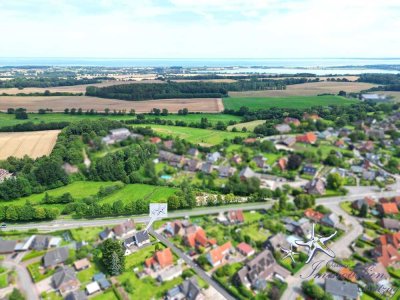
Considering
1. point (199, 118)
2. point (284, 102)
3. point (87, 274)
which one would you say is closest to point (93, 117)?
point (199, 118)

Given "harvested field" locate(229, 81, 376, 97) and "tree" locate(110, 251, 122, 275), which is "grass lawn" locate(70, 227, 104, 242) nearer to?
"tree" locate(110, 251, 122, 275)

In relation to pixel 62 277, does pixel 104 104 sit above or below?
above

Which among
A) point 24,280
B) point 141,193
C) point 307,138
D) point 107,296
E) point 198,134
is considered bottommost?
point 24,280

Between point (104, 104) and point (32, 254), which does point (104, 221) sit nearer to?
point (32, 254)

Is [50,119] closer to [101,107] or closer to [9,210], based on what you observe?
[101,107]

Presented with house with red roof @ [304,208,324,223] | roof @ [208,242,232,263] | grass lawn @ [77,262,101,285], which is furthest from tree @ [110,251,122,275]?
house with red roof @ [304,208,324,223]

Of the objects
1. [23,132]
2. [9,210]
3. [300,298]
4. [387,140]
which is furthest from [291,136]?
[23,132]

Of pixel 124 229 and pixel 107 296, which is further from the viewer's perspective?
pixel 124 229
